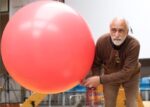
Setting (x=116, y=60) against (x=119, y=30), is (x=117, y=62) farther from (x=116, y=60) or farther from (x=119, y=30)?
(x=119, y=30)

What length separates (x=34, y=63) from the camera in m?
2.33

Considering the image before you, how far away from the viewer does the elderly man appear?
2.72 m

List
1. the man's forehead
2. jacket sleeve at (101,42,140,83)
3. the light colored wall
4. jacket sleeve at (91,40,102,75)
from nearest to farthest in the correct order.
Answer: the man's forehead → jacket sleeve at (101,42,140,83) → jacket sleeve at (91,40,102,75) → the light colored wall

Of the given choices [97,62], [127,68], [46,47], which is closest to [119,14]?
[97,62]

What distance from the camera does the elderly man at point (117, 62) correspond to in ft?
8.91

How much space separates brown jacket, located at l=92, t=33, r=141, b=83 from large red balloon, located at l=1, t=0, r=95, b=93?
398mm

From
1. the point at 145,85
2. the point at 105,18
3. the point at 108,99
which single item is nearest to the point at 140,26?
the point at 105,18

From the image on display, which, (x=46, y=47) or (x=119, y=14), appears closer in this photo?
(x=46, y=47)

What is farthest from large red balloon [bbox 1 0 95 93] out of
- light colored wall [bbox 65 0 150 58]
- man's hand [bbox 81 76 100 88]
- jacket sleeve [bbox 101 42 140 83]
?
light colored wall [bbox 65 0 150 58]

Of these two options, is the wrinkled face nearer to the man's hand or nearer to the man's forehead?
the man's forehead

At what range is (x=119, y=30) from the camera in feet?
8.79

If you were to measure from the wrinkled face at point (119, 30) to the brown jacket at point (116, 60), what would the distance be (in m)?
0.14

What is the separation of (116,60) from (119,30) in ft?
1.06

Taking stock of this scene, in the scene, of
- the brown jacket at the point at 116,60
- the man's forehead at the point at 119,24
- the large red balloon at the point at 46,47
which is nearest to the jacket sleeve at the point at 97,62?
the brown jacket at the point at 116,60
